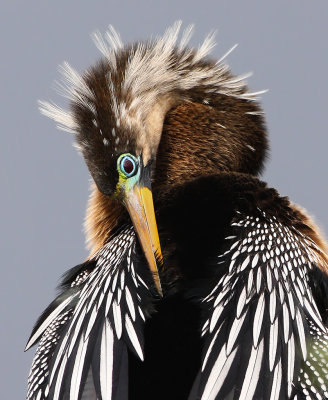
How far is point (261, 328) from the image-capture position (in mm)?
4199

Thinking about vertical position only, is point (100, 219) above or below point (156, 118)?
below

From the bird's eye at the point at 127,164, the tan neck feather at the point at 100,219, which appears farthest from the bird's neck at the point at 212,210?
the tan neck feather at the point at 100,219

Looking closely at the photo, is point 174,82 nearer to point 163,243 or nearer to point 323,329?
point 163,243

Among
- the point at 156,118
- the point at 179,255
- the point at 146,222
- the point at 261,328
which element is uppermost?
the point at 156,118

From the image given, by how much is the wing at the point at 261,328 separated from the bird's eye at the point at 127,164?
31.1 inches

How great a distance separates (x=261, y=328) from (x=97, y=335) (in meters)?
0.76

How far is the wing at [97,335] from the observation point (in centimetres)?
416

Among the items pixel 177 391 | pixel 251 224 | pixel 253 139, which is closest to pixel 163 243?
pixel 251 224

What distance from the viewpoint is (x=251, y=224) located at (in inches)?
182

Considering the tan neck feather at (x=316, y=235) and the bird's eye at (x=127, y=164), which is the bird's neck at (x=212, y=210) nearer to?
the tan neck feather at (x=316, y=235)

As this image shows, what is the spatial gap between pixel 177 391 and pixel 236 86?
7.33 feet

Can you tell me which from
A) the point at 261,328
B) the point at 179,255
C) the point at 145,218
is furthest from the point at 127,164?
the point at 261,328

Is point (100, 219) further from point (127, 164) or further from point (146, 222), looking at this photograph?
point (146, 222)

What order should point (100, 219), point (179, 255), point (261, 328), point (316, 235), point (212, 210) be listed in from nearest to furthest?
1. point (261, 328)
2. point (179, 255)
3. point (212, 210)
4. point (316, 235)
5. point (100, 219)
